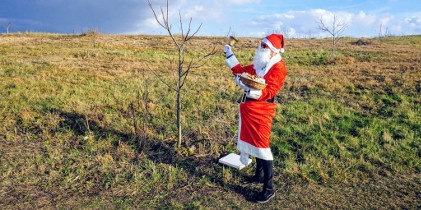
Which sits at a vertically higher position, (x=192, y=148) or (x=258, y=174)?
(x=192, y=148)

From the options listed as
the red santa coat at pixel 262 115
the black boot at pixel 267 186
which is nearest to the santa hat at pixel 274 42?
the red santa coat at pixel 262 115

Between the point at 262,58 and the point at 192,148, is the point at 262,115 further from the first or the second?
the point at 192,148

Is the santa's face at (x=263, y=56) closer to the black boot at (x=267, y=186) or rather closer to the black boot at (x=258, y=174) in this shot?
the black boot at (x=267, y=186)

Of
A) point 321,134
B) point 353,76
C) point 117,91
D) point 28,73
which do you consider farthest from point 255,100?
point 28,73

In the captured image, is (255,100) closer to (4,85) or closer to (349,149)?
(349,149)

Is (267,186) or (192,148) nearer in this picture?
(267,186)

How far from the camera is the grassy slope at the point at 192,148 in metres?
4.41

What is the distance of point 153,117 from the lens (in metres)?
7.66

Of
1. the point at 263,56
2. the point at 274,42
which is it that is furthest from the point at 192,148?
the point at 274,42

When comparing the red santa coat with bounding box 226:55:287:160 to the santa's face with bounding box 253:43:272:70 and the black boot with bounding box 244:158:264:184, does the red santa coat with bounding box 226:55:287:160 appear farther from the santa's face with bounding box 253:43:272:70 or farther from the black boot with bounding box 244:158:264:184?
the black boot with bounding box 244:158:264:184

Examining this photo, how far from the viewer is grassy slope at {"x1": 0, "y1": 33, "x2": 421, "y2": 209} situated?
4.41 metres

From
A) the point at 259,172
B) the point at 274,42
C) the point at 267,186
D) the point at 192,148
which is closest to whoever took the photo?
the point at 274,42

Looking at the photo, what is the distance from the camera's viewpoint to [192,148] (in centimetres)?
583

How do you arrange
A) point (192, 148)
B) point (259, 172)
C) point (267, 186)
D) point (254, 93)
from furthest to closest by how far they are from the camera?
point (192, 148), point (259, 172), point (267, 186), point (254, 93)
